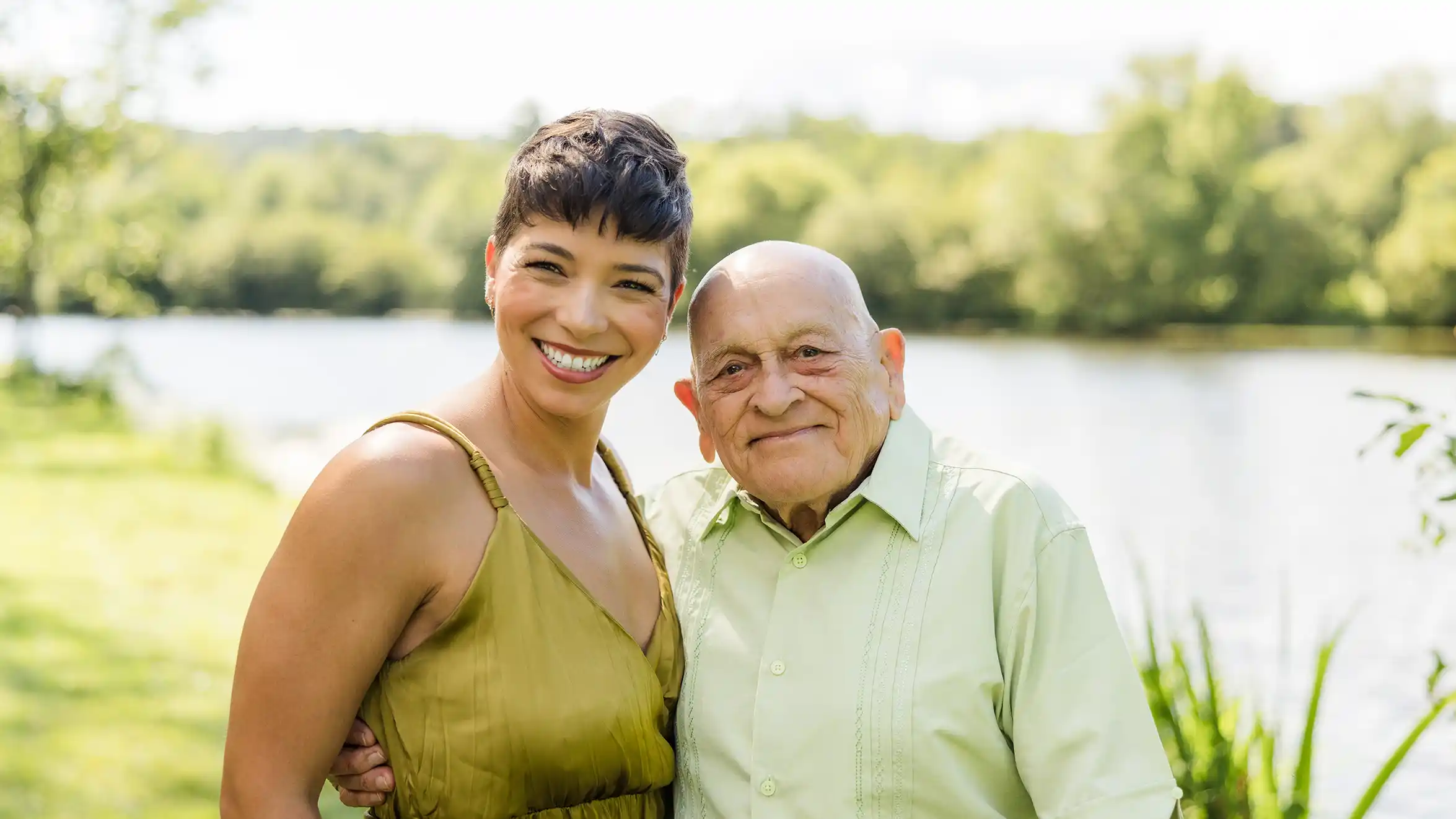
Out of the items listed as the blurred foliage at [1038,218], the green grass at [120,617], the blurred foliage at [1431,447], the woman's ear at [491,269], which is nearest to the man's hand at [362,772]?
the woman's ear at [491,269]

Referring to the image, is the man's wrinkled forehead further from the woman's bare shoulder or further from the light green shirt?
the woman's bare shoulder

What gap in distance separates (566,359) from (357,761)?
81 cm

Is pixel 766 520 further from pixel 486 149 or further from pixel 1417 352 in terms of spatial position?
pixel 486 149

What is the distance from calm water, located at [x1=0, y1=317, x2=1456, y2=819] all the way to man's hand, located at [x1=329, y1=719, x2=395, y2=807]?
103 centimetres

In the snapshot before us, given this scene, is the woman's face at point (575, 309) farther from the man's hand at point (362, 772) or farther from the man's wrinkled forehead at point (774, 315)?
the man's hand at point (362, 772)

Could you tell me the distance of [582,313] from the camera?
7.48 feet

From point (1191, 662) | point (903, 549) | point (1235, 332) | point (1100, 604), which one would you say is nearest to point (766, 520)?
point (903, 549)

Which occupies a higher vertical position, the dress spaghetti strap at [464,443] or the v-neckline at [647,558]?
the dress spaghetti strap at [464,443]

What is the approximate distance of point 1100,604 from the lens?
221cm

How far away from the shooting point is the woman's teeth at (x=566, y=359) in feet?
7.73

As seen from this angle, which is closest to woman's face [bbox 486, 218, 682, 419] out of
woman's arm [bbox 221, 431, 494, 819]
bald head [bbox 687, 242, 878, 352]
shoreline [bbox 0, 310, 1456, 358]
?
bald head [bbox 687, 242, 878, 352]

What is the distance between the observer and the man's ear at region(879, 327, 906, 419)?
249cm

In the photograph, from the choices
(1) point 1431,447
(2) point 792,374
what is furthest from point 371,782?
(1) point 1431,447

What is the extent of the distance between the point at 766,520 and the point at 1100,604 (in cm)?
67
